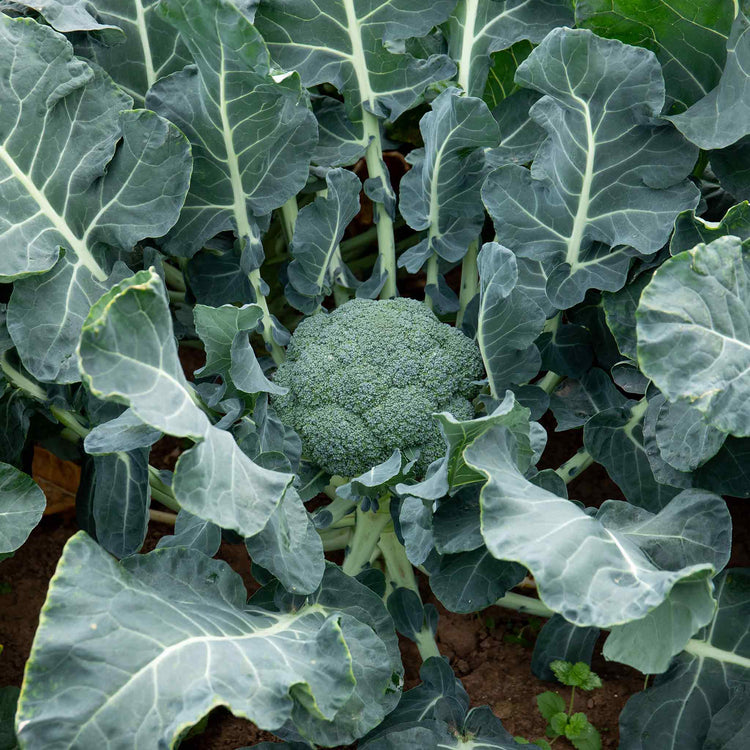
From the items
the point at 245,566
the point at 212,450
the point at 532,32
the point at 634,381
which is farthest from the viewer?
the point at 245,566

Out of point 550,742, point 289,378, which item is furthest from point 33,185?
point 550,742

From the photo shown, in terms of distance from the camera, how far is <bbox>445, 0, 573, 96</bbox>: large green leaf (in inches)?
58.1

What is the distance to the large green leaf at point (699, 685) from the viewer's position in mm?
1276

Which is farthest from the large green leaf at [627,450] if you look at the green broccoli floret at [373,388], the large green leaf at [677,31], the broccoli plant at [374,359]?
the large green leaf at [677,31]

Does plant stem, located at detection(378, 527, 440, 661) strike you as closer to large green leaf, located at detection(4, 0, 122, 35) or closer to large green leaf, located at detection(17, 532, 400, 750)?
large green leaf, located at detection(17, 532, 400, 750)

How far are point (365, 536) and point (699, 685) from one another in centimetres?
60

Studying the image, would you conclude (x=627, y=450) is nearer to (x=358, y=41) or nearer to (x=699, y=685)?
(x=699, y=685)

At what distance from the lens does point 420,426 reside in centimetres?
138

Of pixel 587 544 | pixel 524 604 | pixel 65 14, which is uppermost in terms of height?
pixel 65 14

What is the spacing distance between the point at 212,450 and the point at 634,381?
2.49 ft

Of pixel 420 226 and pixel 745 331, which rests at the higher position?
pixel 745 331

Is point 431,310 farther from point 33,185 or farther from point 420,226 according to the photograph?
point 33,185

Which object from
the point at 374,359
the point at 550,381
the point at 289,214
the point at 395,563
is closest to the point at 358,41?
the point at 289,214

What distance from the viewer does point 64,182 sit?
1.28m
